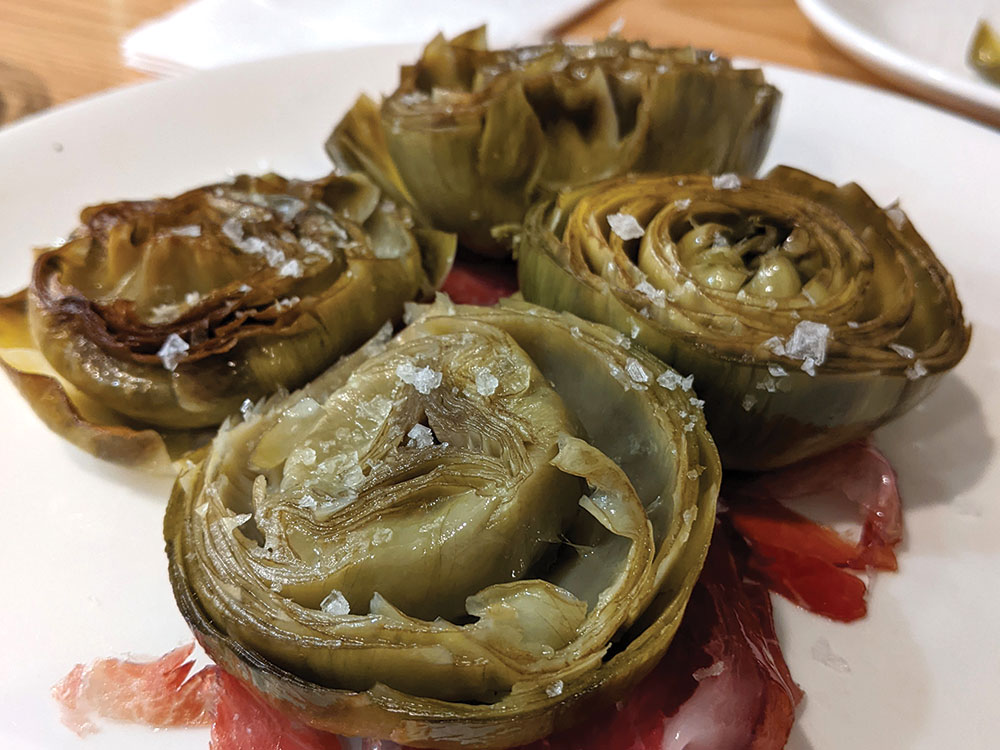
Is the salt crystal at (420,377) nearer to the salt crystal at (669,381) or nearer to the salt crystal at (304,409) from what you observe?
the salt crystal at (304,409)

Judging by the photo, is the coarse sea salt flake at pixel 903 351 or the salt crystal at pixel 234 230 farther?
the salt crystal at pixel 234 230

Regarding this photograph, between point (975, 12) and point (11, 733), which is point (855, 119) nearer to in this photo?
point (975, 12)

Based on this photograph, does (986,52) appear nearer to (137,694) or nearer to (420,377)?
(420,377)

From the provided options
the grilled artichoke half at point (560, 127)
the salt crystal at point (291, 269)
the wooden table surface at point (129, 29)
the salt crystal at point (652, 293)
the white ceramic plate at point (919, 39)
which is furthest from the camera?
the wooden table surface at point (129, 29)

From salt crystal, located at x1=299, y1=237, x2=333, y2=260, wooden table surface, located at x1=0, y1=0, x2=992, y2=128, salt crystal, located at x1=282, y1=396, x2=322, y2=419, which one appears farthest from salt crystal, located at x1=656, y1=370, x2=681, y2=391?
wooden table surface, located at x1=0, y1=0, x2=992, y2=128

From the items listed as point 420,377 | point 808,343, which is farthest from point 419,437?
point 808,343

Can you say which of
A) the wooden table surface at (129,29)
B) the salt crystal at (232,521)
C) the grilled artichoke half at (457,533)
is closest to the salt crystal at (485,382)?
the grilled artichoke half at (457,533)

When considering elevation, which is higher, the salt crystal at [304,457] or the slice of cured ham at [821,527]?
the salt crystal at [304,457]
